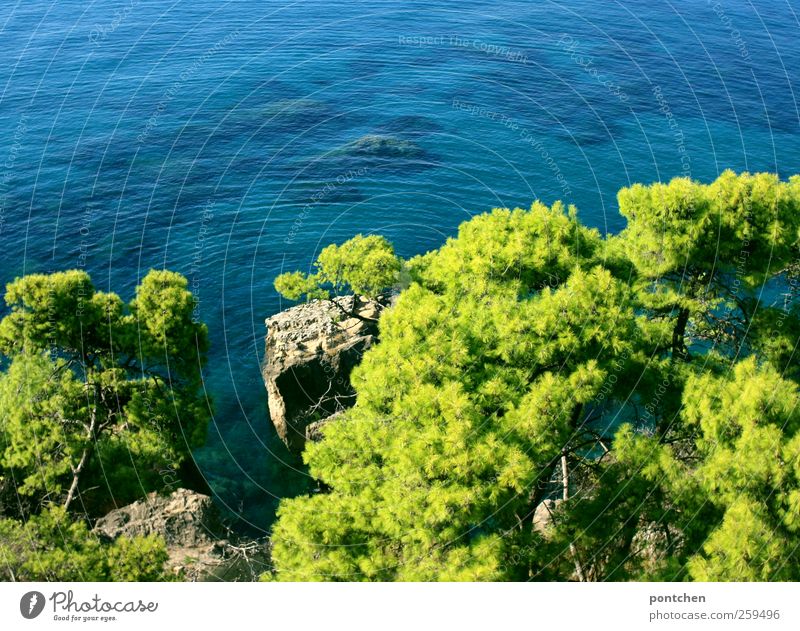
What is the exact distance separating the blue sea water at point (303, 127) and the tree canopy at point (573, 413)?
13257mm

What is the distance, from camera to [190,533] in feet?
90.8

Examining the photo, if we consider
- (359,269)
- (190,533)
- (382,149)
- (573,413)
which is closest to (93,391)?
(190,533)

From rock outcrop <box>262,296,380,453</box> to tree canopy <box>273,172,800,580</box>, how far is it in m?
11.4

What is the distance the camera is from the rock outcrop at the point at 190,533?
2625 centimetres

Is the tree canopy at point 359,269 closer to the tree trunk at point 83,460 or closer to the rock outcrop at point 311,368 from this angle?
the rock outcrop at point 311,368

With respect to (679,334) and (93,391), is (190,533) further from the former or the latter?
(679,334)

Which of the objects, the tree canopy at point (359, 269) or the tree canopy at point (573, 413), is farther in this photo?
the tree canopy at point (359, 269)

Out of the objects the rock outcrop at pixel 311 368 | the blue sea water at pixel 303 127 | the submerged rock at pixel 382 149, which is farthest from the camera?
the submerged rock at pixel 382 149

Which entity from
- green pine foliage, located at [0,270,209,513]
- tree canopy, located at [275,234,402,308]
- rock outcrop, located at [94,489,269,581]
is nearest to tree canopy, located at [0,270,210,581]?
green pine foliage, located at [0,270,209,513]

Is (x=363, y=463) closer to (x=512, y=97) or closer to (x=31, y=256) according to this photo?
(x=31, y=256)

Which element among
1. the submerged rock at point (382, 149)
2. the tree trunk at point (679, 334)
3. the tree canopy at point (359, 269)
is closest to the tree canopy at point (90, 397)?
the tree canopy at point (359, 269)

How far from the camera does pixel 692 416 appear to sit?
2184 centimetres

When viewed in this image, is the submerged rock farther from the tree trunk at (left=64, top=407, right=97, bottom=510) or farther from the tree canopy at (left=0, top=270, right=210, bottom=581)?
the tree trunk at (left=64, top=407, right=97, bottom=510)
